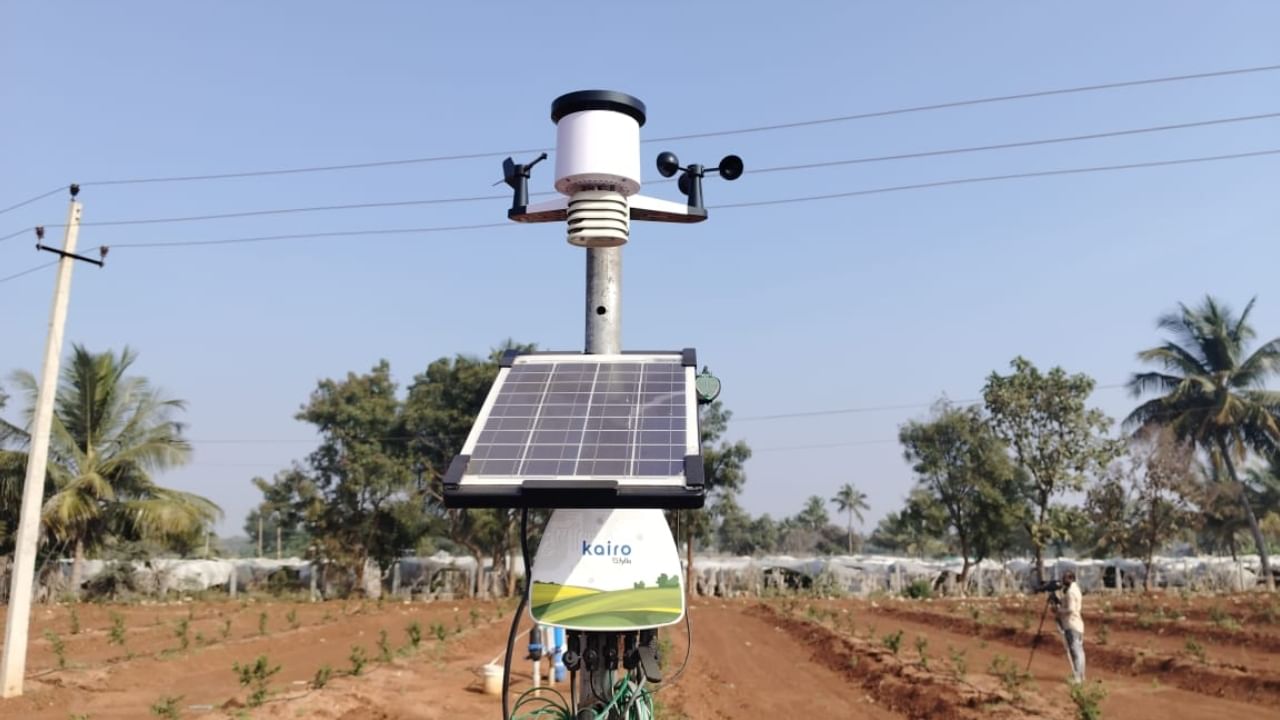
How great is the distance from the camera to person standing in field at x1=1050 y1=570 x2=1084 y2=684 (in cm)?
1515

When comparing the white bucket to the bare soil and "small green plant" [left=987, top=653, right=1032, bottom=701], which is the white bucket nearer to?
the bare soil

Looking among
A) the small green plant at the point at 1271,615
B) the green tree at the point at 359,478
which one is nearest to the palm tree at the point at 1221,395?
the small green plant at the point at 1271,615

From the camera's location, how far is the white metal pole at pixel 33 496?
13.3 metres

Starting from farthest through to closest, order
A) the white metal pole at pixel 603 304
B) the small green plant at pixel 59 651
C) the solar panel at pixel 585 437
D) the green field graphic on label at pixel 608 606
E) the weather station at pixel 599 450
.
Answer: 1. the small green plant at pixel 59 651
2. the white metal pole at pixel 603 304
3. the green field graphic on label at pixel 608 606
4. the weather station at pixel 599 450
5. the solar panel at pixel 585 437

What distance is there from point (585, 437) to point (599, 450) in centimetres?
20

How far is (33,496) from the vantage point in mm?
13742

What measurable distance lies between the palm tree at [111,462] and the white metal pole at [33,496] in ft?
62.6

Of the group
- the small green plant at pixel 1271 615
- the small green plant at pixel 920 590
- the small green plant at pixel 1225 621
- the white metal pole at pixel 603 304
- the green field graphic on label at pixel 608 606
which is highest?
the white metal pole at pixel 603 304

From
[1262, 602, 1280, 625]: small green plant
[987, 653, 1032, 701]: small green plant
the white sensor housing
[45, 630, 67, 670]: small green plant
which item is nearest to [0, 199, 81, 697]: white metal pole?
[45, 630, 67, 670]: small green plant

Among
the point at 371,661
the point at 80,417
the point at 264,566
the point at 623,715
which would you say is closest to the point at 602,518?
the point at 623,715

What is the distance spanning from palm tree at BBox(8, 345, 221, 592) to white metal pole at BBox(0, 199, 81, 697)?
62.6 feet

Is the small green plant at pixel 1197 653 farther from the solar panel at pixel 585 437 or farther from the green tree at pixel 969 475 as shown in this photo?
the green tree at pixel 969 475

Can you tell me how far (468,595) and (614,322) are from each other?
42112 mm

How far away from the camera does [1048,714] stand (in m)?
12.3
